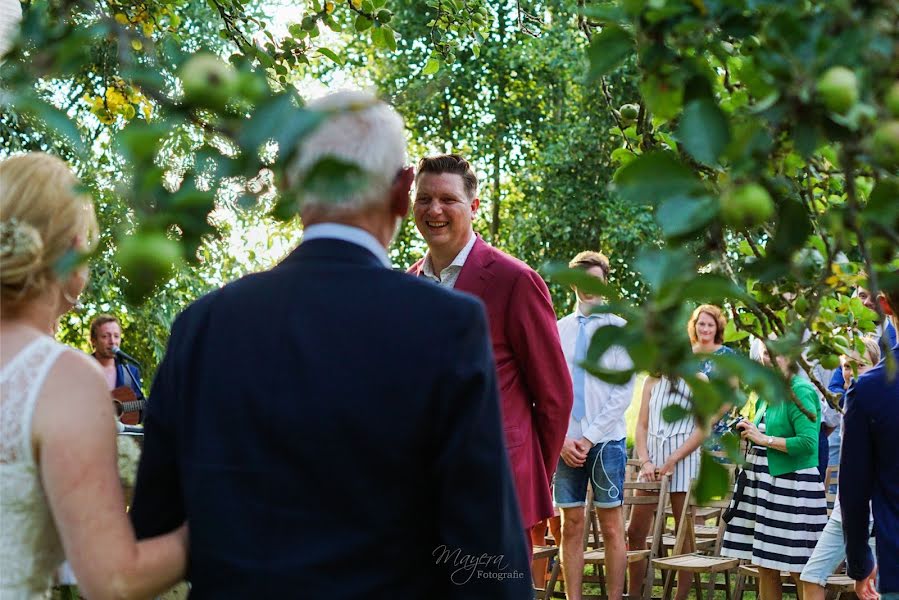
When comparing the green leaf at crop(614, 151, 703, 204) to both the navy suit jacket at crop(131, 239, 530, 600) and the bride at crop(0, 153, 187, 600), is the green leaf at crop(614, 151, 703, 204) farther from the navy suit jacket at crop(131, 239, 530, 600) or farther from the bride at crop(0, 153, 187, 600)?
the bride at crop(0, 153, 187, 600)

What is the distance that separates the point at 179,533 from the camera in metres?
1.83

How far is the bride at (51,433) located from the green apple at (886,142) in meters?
1.22

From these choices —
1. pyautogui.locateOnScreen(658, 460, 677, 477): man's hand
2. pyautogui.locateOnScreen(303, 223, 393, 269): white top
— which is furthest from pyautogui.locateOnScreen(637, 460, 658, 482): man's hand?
pyautogui.locateOnScreen(303, 223, 393, 269): white top

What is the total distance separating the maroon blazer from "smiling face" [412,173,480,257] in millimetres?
145

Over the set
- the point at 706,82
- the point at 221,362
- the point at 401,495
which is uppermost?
the point at 706,82

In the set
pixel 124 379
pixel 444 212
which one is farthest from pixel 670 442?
pixel 124 379

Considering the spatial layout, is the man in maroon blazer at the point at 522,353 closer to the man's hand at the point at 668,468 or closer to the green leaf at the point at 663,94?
the green leaf at the point at 663,94

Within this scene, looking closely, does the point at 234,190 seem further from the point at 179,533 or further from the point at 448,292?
the point at 179,533

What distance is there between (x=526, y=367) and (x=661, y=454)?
3357mm

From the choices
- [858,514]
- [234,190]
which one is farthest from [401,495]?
[858,514]

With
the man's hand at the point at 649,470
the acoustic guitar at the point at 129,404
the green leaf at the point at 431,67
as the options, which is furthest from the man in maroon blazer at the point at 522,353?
the acoustic guitar at the point at 129,404

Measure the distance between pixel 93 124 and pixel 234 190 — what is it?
1106cm

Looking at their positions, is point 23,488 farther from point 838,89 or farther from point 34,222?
point 838,89

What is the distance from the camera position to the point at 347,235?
1743 millimetres
